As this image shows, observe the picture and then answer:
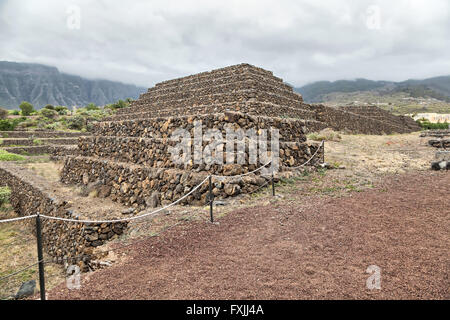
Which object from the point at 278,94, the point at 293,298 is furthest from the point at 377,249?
the point at 278,94

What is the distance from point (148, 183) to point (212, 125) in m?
2.98

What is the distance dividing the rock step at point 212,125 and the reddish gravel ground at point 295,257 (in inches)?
128

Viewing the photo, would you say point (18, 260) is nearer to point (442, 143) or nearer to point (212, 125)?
point (212, 125)

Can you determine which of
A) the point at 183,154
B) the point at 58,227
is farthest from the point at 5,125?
the point at 183,154

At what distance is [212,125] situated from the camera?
8875 mm

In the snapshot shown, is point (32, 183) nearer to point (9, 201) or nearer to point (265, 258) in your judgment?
point (9, 201)

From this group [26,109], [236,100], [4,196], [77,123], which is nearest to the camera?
[4,196]

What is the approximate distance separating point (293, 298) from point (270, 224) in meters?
2.57

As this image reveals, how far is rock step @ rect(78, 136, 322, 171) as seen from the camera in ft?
27.1

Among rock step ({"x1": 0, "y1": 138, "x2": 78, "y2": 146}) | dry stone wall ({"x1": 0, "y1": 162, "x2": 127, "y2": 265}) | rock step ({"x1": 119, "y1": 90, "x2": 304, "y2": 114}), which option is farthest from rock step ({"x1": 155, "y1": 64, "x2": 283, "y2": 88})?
rock step ({"x1": 0, "y1": 138, "x2": 78, "y2": 146})

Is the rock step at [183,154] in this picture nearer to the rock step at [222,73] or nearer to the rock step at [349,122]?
the rock step at [222,73]

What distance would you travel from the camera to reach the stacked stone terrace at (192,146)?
27.4 feet

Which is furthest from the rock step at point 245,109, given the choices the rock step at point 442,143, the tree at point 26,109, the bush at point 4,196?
the tree at point 26,109
